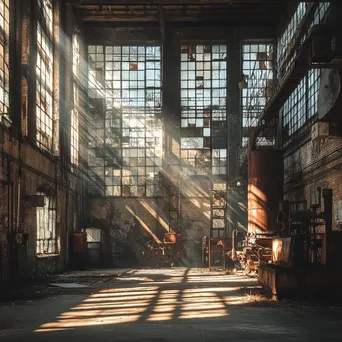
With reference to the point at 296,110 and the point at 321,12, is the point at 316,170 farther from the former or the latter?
the point at 321,12

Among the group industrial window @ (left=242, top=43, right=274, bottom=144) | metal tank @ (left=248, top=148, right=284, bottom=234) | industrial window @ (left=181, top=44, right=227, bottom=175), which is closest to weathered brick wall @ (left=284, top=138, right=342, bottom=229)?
metal tank @ (left=248, top=148, right=284, bottom=234)

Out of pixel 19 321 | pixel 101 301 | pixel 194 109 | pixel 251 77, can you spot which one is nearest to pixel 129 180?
pixel 194 109

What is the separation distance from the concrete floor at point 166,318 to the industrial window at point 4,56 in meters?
5.46

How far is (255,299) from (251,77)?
17450mm

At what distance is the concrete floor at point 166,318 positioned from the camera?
7664 mm

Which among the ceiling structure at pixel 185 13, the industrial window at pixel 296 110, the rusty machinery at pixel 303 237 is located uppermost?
the ceiling structure at pixel 185 13

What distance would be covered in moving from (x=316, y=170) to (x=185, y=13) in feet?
37.9

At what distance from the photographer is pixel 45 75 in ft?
70.1

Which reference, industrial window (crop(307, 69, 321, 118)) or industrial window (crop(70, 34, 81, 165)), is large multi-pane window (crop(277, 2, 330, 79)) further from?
industrial window (crop(70, 34, 81, 165))

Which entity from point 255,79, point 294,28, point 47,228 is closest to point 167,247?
point 47,228

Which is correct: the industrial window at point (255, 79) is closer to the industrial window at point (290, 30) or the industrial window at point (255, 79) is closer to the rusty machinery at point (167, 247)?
the industrial window at point (290, 30)

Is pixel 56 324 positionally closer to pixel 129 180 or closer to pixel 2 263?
pixel 2 263

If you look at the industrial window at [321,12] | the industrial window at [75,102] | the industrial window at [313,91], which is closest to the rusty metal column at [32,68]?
the industrial window at [75,102]

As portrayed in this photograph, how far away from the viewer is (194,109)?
28.6 metres
